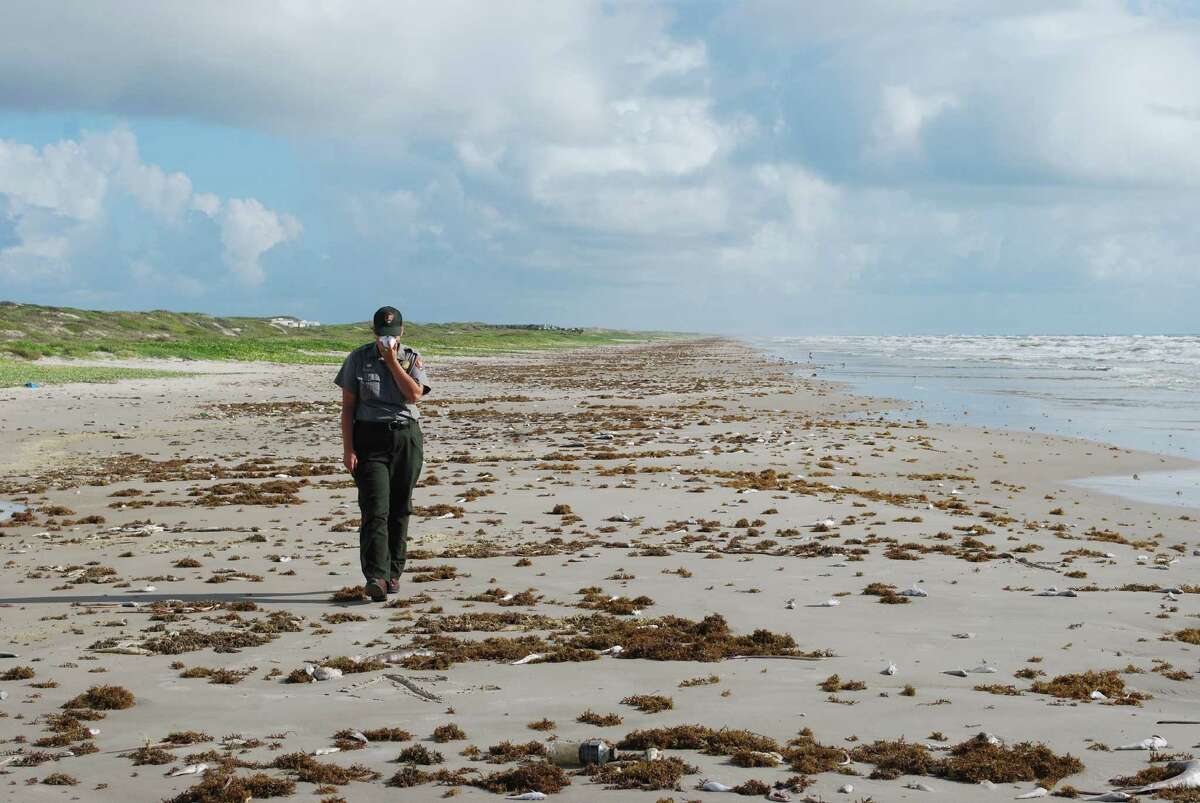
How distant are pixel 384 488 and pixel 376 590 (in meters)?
0.93

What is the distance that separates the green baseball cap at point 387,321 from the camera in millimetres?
9648

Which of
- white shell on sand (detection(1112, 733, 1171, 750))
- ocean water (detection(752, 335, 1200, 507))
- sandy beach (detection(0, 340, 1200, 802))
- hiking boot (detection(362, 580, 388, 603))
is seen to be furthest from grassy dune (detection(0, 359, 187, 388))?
white shell on sand (detection(1112, 733, 1171, 750))

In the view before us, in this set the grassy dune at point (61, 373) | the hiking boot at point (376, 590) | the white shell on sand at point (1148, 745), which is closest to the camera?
the white shell on sand at point (1148, 745)

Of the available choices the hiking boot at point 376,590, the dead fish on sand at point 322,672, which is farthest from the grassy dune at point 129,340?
the dead fish on sand at point 322,672

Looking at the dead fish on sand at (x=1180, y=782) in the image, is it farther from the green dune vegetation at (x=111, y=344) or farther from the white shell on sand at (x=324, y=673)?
the green dune vegetation at (x=111, y=344)

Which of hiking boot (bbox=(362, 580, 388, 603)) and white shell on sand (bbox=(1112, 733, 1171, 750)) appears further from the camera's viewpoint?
hiking boot (bbox=(362, 580, 388, 603))

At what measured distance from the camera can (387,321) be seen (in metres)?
9.70

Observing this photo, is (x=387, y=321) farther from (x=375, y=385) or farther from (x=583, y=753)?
(x=583, y=753)

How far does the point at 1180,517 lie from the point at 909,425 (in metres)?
13.9

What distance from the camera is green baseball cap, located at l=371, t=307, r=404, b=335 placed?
965cm

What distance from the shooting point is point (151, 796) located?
5.13m

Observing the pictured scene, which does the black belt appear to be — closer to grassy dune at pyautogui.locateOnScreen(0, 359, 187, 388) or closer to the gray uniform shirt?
the gray uniform shirt

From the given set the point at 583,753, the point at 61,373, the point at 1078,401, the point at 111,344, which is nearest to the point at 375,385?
the point at 583,753

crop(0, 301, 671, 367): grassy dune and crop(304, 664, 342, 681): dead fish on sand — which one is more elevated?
crop(0, 301, 671, 367): grassy dune
